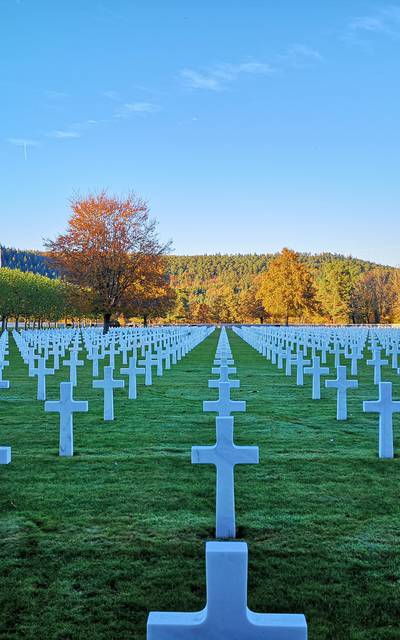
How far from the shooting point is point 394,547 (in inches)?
162

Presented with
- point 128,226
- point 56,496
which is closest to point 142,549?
point 56,496

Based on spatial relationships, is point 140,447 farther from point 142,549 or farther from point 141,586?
point 141,586

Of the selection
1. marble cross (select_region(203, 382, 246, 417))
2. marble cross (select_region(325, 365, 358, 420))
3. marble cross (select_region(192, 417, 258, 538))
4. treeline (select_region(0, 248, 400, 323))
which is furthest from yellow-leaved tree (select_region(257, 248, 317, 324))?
marble cross (select_region(192, 417, 258, 538))

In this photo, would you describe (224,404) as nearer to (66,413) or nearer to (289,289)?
(66,413)

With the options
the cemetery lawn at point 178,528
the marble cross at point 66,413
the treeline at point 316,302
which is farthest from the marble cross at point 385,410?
the treeline at point 316,302

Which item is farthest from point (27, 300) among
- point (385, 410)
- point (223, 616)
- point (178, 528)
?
point (223, 616)

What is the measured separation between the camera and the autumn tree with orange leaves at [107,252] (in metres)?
40.6

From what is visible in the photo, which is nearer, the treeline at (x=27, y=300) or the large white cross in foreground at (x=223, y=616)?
the large white cross in foreground at (x=223, y=616)

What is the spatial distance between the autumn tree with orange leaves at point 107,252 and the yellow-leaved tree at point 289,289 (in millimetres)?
49998

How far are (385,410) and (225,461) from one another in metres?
2.66

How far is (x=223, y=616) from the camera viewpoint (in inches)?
72.6

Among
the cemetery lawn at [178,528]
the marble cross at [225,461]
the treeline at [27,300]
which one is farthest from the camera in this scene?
the treeline at [27,300]

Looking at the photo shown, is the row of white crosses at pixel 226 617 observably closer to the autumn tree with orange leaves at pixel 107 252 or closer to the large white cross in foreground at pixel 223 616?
the large white cross in foreground at pixel 223 616

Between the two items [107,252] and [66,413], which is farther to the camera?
[107,252]
